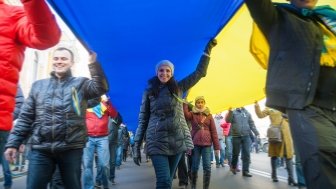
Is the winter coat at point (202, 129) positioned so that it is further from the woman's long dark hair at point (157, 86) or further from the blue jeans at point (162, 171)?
the blue jeans at point (162, 171)

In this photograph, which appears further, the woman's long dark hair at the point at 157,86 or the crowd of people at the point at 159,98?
the woman's long dark hair at the point at 157,86

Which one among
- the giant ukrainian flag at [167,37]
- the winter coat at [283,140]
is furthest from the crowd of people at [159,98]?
the winter coat at [283,140]

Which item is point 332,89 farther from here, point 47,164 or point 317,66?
point 47,164

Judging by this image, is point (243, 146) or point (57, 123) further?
point (243, 146)

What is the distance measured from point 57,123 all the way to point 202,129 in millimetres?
4132

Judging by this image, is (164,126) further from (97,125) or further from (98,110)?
(98,110)

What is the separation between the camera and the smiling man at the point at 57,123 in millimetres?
3092

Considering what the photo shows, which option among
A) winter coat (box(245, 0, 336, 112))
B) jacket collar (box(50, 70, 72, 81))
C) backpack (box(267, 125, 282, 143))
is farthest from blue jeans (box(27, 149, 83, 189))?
backpack (box(267, 125, 282, 143))

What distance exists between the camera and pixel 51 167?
3.14 meters

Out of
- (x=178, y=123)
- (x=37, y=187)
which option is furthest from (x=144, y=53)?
(x=37, y=187)

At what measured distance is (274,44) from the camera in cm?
233

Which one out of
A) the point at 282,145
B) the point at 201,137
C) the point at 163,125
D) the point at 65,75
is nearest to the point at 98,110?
the point at 201,137

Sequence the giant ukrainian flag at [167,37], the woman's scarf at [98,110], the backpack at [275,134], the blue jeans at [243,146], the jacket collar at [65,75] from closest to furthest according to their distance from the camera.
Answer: the jacket collar at [65,75] < the giant ukrainian flag at [167,37] < the woman's scarf at [98,110] < the backpack at [275,134] < the blue jeans at [243,146]

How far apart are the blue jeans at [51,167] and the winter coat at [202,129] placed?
3844 mm
